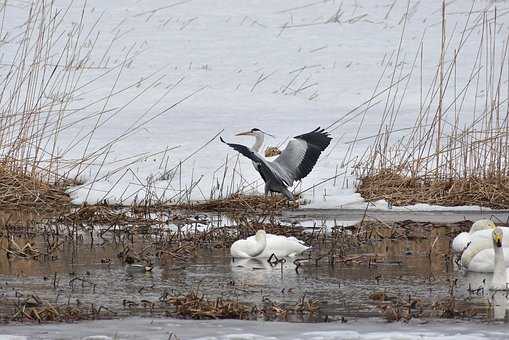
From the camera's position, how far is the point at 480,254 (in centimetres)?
779

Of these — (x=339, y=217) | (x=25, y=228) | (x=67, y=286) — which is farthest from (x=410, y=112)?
(x=67, y=286)

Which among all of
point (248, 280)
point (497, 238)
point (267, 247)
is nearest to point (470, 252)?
point (497, 238)

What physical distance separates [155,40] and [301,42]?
2590 mm

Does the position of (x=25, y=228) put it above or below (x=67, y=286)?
above

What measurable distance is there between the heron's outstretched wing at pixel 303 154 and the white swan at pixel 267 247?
2553 millimetres

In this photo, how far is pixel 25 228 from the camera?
30.6 feet

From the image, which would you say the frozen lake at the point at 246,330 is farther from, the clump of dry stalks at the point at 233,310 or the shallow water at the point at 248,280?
the shallow water at the point at 248,280

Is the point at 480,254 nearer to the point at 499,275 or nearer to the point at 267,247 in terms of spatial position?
the point at 499,275

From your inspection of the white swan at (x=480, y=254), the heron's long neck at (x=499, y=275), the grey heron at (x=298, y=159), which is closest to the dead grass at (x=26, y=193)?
the grey heron at (x=298, y=159)

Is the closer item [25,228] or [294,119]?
[25,228]

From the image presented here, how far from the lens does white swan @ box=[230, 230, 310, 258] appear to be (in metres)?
8.34

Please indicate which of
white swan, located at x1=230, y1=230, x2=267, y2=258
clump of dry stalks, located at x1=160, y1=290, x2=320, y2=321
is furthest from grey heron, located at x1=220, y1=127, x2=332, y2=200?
clump of dry stalks, located at x1=160, y1=290, x2=320, y2=321

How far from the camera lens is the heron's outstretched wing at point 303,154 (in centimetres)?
1102

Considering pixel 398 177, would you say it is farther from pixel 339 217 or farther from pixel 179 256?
pixel 179 256
